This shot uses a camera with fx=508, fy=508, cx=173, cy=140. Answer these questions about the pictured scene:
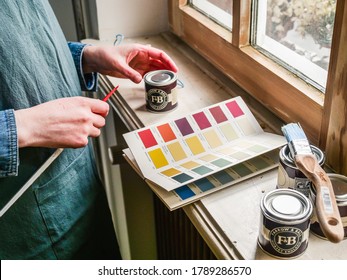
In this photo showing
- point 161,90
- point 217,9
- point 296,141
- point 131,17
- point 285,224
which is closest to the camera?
point 285,224

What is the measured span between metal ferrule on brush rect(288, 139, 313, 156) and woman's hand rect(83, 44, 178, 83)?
16.5 inches

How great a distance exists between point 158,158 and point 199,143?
0.08 meters

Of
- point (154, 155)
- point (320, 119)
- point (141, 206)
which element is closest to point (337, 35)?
point (320, 119)

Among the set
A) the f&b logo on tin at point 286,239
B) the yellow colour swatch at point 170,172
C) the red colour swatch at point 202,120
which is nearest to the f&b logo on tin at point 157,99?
the red colour swatch at point 202,120

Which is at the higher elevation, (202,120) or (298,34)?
(298,34)

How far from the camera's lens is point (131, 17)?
4.52 ft

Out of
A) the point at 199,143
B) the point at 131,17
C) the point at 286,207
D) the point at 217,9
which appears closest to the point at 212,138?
the point at 199,143

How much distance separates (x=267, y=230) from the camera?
712mm

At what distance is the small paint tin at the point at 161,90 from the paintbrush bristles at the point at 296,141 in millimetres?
311

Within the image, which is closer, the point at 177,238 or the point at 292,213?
the point at 292,213

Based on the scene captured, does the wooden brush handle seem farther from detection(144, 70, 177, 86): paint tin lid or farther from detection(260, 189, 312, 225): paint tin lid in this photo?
detection(144, 70, 177, 86): paint tin lid

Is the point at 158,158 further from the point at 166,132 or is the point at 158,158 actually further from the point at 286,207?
the point at 286,207

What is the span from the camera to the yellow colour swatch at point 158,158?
924 millimetres

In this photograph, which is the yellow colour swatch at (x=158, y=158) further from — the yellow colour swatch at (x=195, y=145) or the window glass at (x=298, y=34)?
the window glass at (x=298, y=34)
